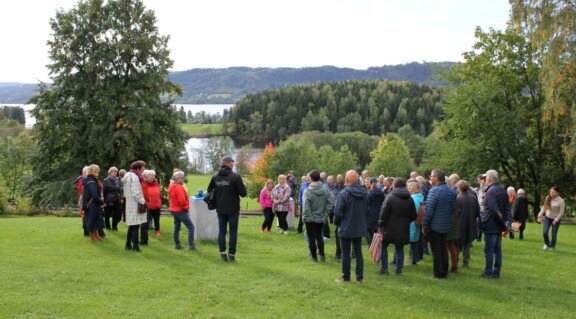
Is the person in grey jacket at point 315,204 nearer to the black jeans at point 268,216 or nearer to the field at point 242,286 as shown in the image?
the field at point 242,286

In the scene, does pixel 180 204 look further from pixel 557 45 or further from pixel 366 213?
pixel 557 45

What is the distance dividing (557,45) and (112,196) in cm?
1752

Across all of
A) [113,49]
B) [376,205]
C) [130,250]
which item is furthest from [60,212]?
[376,205]

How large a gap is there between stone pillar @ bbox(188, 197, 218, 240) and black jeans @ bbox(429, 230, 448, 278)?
19.6ft

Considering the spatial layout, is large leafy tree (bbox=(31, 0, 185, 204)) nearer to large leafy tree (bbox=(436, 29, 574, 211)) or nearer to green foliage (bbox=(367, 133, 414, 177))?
large leafy tree (bbox=(436, 29, 574, 211))

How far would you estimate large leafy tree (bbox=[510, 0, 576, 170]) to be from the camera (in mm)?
19062

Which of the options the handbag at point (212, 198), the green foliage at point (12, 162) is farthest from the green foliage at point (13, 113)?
the handbag at point (212, 198)

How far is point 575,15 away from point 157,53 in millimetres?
19946

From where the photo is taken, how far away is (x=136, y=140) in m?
25.6

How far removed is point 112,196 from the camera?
1338 centimetres

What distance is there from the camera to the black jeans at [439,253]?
9555mm

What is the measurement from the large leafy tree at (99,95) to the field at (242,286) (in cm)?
1369

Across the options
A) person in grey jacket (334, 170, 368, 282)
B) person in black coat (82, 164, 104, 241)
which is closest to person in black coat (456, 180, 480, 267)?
person in grey jacket (334, 170, 368, 282)

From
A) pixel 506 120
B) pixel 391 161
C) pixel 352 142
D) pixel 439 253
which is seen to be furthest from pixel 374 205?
pixel 352 142
